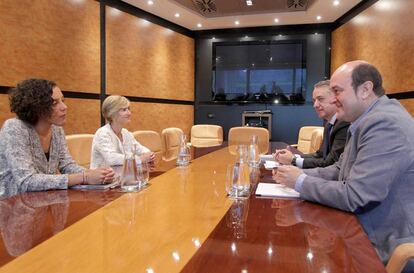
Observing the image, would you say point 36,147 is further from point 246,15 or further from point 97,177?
point 246,15

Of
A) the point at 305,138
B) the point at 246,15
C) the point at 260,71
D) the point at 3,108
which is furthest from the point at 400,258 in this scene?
the point at 260,71

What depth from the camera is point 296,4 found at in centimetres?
545

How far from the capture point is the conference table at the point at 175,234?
2.59ft

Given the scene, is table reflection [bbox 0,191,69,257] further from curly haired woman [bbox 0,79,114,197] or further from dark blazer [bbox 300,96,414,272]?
dark blazer [bbox 300,96,414,272]

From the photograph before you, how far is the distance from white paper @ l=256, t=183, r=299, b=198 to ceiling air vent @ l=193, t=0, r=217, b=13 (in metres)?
4.51

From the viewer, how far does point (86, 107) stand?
4719mm

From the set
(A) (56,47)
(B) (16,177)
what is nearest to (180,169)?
(B) (16,177)

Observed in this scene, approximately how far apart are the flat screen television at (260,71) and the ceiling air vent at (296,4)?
122 centimetres

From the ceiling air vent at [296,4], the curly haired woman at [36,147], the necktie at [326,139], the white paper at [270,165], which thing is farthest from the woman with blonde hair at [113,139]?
the ceiling air vent at [296,4]

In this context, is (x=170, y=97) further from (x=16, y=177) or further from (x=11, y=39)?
(x=16, y=177)

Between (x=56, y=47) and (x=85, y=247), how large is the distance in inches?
156

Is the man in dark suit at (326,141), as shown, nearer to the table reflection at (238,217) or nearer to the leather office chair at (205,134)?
the table reflection at (238,217)

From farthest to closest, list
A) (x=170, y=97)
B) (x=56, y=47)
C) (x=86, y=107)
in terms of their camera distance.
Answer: (x=170, y=97) → (x=86, y=107) → (x=56, y=47)

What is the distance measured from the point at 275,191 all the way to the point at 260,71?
19.0 feet
